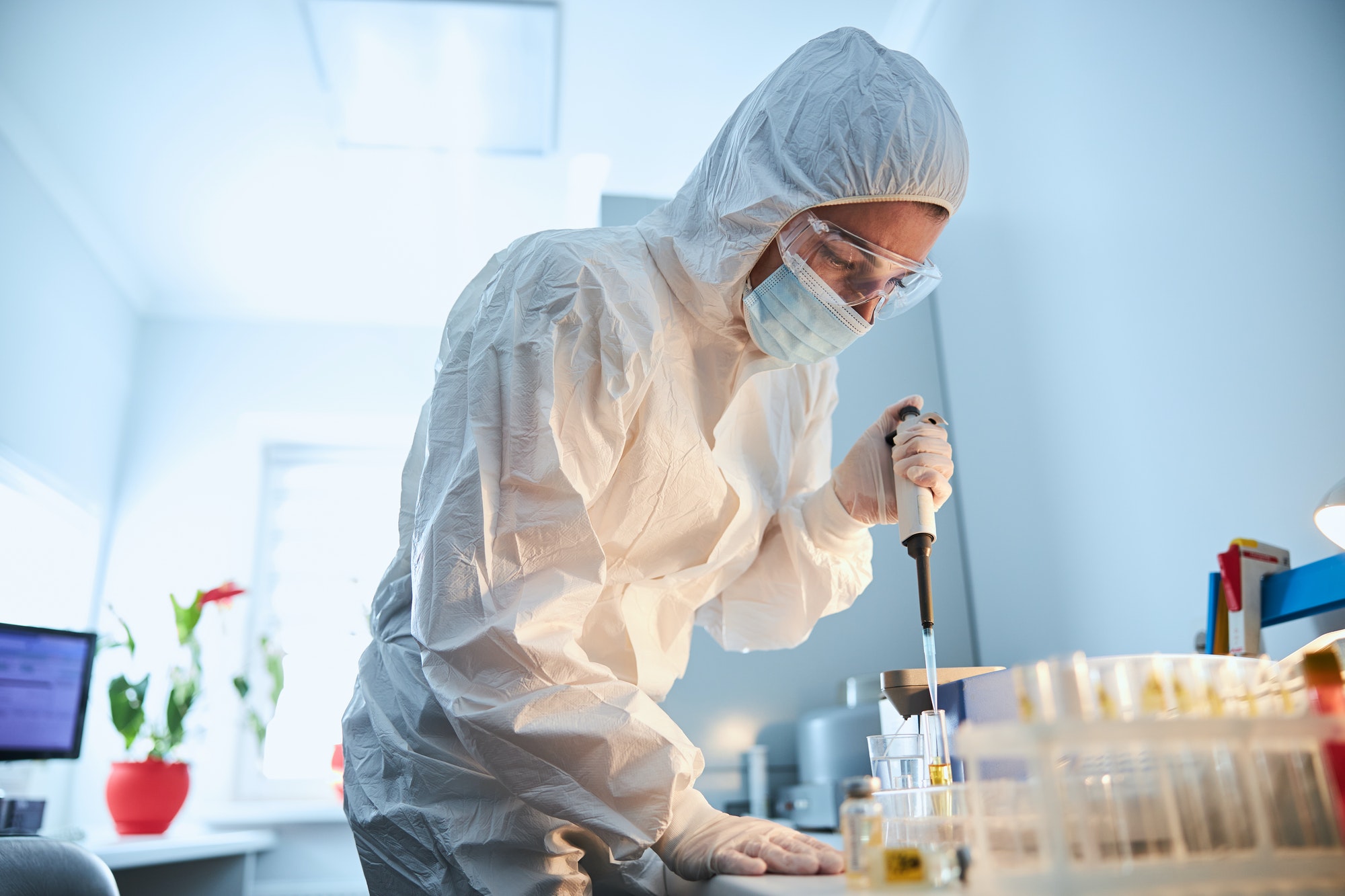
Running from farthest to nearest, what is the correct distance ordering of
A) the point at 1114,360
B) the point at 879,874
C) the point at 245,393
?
1. the point at 245,393
2. the point at 1114,360
3. the point at 879,874

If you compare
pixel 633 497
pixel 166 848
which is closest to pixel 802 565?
pixel 633 497

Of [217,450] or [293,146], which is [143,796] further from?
[293,146]

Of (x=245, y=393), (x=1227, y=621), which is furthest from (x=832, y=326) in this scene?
(x=245, y=393)

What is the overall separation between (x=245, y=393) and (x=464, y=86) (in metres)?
1.89

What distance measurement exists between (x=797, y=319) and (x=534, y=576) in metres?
0.43

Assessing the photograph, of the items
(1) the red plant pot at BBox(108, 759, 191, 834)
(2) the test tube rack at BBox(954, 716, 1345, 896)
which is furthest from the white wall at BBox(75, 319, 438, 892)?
(2) the test tube rack at BBox(954, 716, 1345, 896)

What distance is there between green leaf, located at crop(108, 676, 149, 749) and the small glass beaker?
2.77 meters

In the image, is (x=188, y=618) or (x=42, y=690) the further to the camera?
(x=188, y=618)

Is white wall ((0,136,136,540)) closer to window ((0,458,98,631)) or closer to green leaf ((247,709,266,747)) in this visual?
window ((0,458,98,631))

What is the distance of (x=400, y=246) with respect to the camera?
3406 millimetres

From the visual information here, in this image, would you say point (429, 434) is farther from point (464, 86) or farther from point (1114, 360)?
point (464, 86)

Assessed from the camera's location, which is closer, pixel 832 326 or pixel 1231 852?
pixel 1231 852

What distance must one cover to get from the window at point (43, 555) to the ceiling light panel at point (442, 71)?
1.58 m

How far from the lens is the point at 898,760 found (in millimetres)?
762
